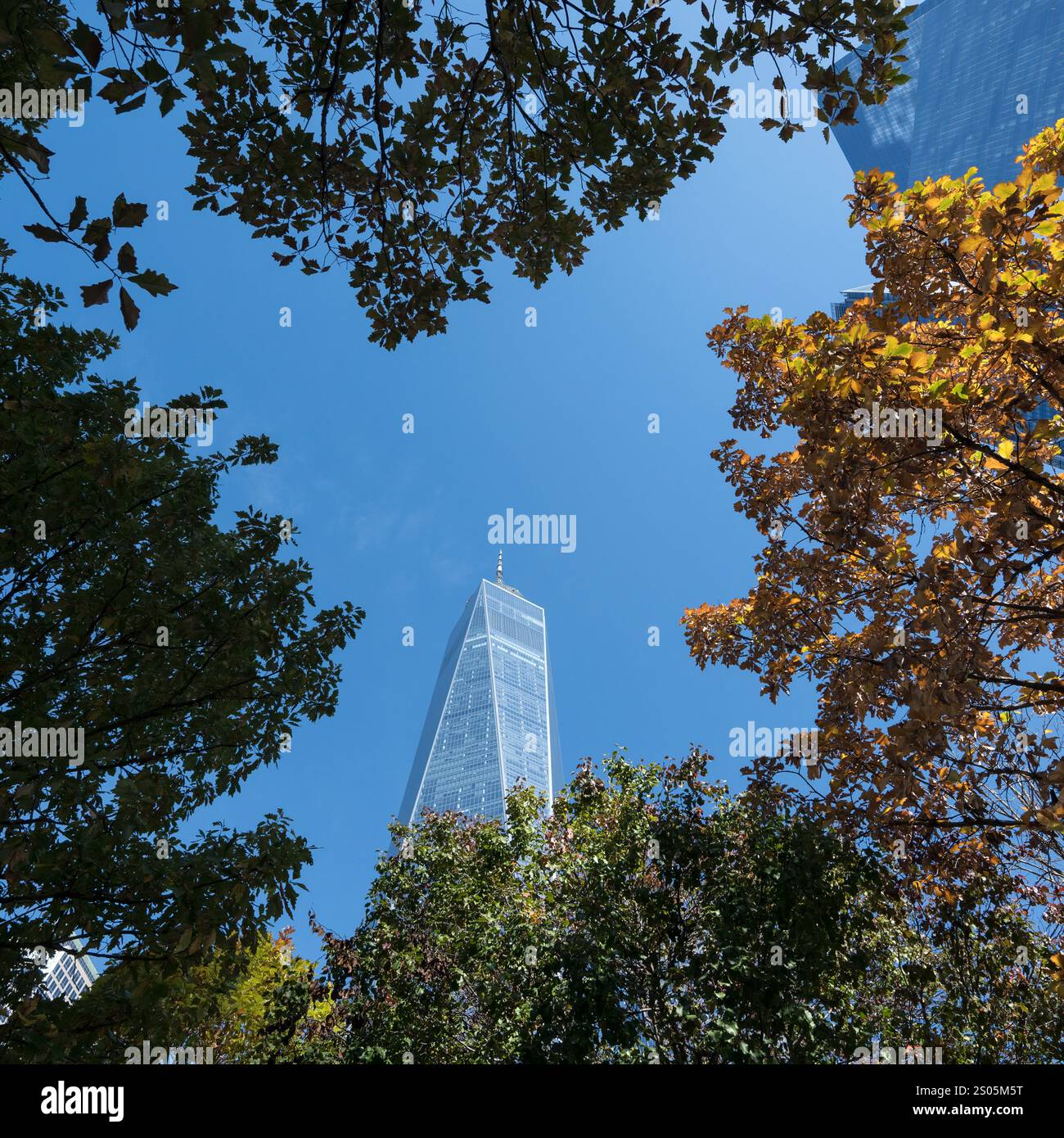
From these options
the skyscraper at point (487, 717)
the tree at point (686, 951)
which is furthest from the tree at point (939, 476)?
the skyscraper at point (487, 717)

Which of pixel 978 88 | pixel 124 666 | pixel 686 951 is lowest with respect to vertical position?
pixel 686 951

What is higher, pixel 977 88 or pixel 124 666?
pixel 977 88

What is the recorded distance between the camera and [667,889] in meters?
9.98

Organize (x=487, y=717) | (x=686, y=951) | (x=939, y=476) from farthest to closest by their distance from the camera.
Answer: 1. (x=487, y=717)
2. (x=686, y=951)
3. (x=939, y=476)

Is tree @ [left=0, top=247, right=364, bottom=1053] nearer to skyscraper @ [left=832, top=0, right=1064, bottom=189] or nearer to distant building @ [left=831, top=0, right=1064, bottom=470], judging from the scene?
distant building @ [left=831, top=0, right=1064, bottom=470]

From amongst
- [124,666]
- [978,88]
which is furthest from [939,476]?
[978,88]

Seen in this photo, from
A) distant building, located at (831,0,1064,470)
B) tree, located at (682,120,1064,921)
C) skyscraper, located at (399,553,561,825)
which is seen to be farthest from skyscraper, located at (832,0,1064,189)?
skyscraper, located at (399,553,561,825)

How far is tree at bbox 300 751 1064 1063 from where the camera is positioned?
8.39 m

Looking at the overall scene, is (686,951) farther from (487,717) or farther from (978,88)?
(487,717)

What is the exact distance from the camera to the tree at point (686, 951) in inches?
330

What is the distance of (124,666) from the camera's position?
5895mm

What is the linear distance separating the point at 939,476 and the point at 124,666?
268 inches
